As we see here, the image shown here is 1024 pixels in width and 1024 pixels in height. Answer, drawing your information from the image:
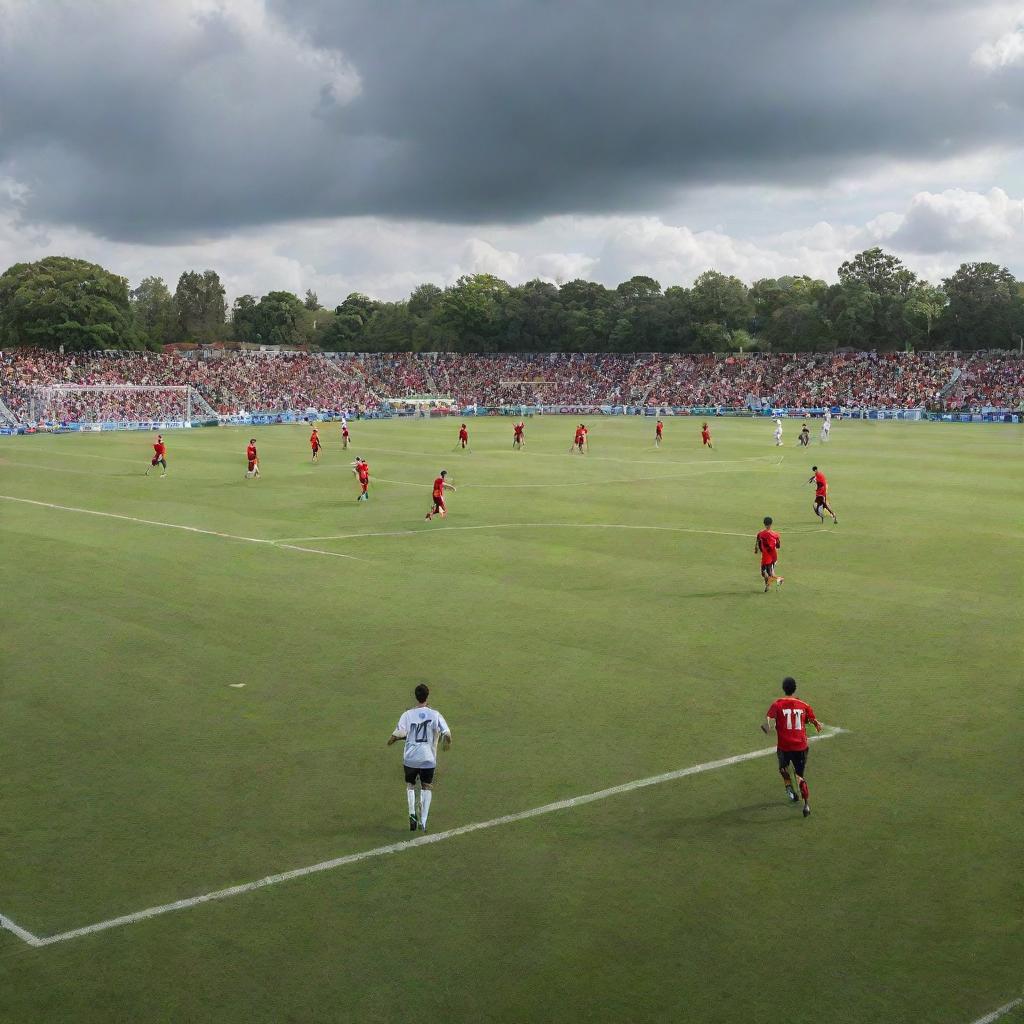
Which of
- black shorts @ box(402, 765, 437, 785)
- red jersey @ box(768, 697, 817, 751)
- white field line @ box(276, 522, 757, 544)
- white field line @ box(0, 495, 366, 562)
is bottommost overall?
white field line @ box(0, 495, 366, 562)

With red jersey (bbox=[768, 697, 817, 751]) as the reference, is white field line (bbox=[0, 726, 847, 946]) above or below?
below

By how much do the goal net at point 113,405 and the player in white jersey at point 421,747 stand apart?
88625 millimetres

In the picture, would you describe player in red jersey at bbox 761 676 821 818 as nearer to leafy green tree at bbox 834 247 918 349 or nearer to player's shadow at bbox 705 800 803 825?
player's shadow at bbox 705 800 803 825

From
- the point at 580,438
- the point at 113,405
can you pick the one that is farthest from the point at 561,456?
the point at 113,405

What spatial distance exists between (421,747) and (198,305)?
182 m

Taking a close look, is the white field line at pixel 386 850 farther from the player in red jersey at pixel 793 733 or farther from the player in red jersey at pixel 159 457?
the player in red jersey at pixel 159 457

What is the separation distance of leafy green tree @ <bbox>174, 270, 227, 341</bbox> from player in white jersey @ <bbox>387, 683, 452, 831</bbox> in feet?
585

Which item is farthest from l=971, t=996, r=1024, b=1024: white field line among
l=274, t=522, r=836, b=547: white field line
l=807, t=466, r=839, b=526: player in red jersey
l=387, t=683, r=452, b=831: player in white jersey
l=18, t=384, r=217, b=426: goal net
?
l=18, t=384, r=217, b=426: goal net

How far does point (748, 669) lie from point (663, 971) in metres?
9.33

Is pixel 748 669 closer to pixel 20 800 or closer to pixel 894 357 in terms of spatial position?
pixel 20 800

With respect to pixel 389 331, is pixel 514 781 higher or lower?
lower

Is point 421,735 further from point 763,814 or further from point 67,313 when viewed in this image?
point 67,313

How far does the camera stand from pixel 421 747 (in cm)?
1217

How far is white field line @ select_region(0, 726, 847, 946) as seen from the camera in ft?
33.3
